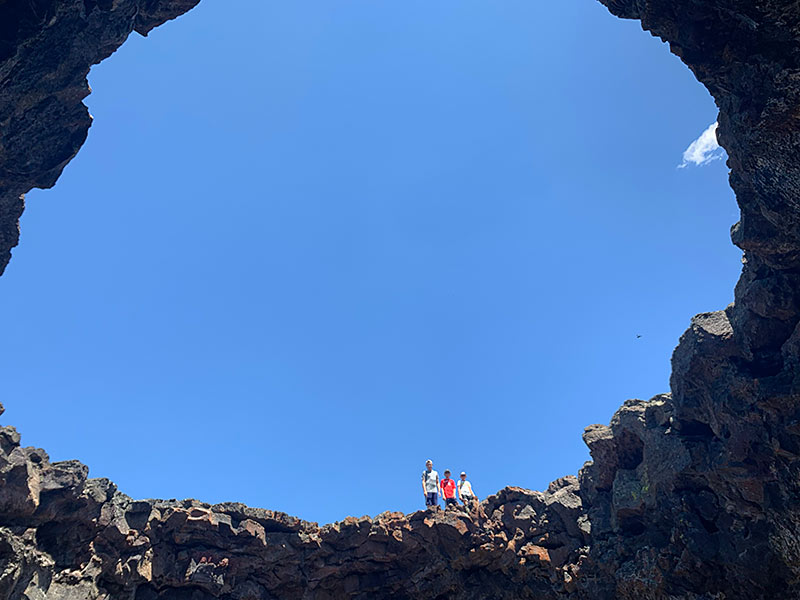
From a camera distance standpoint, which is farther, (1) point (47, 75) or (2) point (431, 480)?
(2) point (431, 480)

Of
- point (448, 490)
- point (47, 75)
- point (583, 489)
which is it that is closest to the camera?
point (47, 75)

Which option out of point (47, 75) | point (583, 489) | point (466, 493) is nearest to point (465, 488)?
point (466, 493)

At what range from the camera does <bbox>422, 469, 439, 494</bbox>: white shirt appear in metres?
27.4

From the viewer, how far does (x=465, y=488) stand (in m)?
28.4

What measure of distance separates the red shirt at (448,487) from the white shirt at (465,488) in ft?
1.73

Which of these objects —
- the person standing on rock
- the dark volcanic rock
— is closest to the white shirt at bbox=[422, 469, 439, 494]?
the person standing on rock

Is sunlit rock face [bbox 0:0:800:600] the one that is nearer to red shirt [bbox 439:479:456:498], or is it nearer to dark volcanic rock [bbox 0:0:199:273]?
dark volcanic rock [bbox 0:0:199:273]

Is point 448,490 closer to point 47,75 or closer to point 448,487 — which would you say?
point 448,487

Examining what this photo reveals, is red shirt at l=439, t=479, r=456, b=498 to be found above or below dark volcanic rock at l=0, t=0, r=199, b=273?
below

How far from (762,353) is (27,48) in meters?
29.3

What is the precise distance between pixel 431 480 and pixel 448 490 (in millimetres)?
1270

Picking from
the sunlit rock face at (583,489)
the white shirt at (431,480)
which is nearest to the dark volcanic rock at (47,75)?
the sunlit rock face at (583,489)

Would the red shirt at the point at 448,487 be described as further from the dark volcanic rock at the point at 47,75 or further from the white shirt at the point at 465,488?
the dark volcanic rock at the point at 47,75

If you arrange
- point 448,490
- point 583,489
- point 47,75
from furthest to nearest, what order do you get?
point 448,490 < point 583,489 < point 47,75
